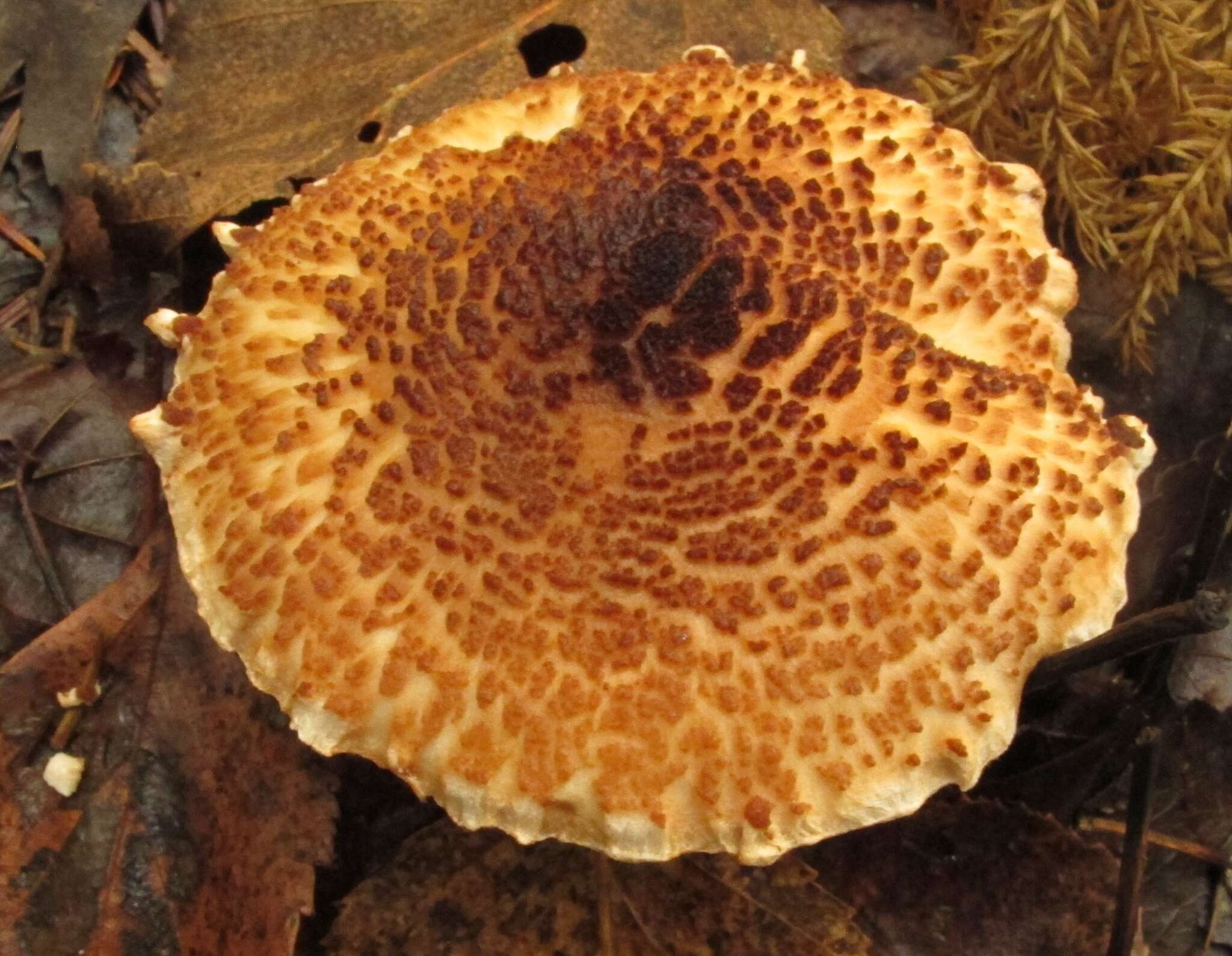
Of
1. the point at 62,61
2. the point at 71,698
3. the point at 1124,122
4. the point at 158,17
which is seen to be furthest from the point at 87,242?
the point at 1124,122

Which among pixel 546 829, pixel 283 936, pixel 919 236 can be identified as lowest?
pixel 283 936

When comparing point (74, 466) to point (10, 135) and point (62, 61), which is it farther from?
point (62, 61)

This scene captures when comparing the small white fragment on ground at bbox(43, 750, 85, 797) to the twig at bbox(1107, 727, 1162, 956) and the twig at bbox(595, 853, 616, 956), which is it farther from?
the twig at bbox(1107, 727, 1162, 956)

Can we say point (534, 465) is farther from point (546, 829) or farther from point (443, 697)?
point (546, 829)

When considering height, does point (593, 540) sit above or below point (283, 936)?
above

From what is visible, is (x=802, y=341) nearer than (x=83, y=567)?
Yes

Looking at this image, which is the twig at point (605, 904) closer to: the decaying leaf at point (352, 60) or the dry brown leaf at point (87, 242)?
the decaying leaf at point (352, 60)

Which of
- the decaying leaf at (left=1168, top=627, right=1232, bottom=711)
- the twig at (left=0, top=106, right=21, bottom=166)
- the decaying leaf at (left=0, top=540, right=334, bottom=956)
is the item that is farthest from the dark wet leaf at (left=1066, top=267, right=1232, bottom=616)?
the twig at (left=0, top=106, right=21, bottom=166)

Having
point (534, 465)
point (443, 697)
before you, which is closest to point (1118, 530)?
point (534, 465)

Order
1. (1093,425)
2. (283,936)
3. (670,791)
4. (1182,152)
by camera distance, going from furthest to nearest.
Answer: (1182,152) → (283,936) → (1093,425) → (670,791)
